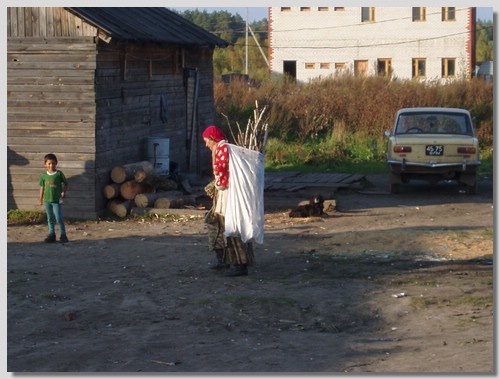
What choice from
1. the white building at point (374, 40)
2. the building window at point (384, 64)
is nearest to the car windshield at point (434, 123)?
the white building at point (374, 40)

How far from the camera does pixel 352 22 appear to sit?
44.7 metres

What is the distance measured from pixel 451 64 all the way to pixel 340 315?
115 feet

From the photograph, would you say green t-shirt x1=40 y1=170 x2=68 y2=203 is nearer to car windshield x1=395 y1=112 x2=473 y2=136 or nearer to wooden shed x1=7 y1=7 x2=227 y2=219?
wooden shed x1=7 y1=7 x2=227 y2=219

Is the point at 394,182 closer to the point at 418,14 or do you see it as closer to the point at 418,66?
the point at 418,66

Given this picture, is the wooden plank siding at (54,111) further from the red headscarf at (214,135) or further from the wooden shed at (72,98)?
the red headscarf at (214,135)

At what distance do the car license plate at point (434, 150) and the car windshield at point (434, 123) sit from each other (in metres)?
0.91

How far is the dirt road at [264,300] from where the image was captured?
839 centimetres

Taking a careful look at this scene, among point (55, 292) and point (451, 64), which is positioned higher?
point (451, 64)

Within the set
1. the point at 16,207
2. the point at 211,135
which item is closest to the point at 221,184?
the point at 211,135

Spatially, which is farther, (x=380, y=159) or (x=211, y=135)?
(x=380, y=159)

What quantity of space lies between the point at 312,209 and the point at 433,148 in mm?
3505

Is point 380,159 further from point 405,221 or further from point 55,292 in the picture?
point 55,292

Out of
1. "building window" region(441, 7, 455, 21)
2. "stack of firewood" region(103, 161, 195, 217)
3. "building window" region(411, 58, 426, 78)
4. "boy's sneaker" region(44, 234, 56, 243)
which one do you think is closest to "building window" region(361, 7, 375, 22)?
"building window" region(411, 58, 426, 78)

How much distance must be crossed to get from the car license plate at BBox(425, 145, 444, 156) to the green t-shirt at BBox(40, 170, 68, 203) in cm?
802
